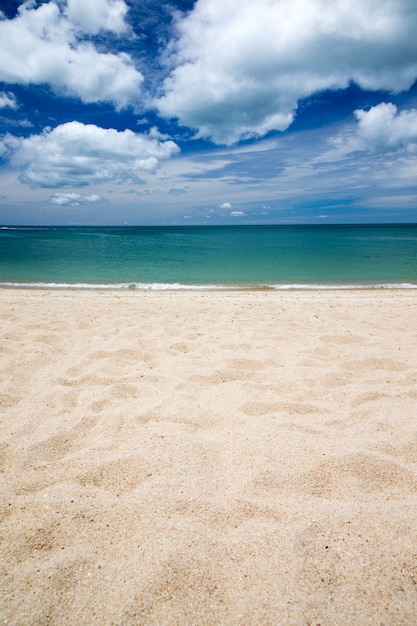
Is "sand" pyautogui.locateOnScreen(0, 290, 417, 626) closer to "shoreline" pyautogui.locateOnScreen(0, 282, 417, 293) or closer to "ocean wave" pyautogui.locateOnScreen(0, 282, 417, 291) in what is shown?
"shoreline" pyautogui.locateOnScreen(0, 282, 417, 293)

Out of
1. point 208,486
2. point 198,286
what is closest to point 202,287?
point 198,286

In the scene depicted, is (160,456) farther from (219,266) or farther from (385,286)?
(219,266)

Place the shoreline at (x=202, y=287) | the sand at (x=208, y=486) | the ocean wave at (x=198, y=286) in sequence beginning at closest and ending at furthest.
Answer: the sand at (x=208, y=486)
the shoreline at (x=202, y=287)
the ocean wave at (x=198, y=286)

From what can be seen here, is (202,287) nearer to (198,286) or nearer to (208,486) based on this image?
(198,286)

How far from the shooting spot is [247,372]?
14.6ft

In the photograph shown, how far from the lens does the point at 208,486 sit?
255 centimetres

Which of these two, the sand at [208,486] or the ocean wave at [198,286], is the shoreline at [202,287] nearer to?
the ocean wave at [198,286]

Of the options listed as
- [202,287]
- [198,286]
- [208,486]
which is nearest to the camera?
[208,486]

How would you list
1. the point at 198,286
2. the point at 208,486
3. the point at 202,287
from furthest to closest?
1. the point at 198,286
2. the point at 202,287
3. the point at 208,486

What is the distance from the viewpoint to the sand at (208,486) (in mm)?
1807

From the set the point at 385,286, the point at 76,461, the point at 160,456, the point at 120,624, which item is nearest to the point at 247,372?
the point at 160,456

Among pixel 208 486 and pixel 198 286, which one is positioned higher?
pixel 208 486

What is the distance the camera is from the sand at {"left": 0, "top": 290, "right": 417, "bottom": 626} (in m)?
1.81

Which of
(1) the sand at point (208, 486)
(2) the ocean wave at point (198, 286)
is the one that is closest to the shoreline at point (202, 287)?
(2) the ocean wave at point (198, 286)
